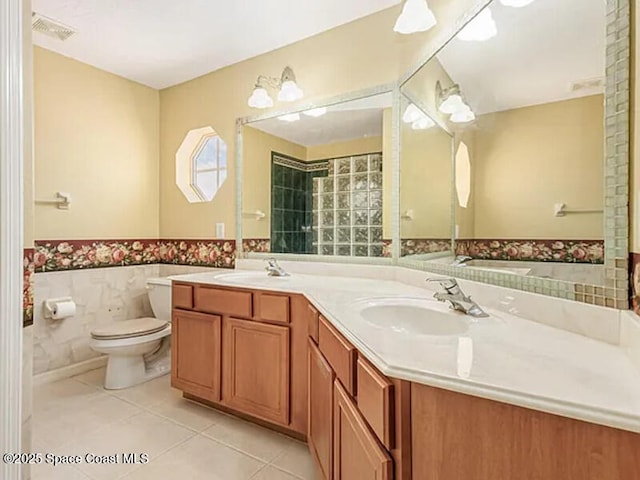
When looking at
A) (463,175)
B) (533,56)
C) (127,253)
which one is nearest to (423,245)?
(463,175)

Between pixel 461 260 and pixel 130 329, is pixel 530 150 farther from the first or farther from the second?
pixel 130 329

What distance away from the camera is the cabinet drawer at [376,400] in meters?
0.76

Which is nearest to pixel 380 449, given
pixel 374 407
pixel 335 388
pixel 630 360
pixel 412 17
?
pixel 374 407

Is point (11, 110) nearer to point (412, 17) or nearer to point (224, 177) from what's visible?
point (412, 17)

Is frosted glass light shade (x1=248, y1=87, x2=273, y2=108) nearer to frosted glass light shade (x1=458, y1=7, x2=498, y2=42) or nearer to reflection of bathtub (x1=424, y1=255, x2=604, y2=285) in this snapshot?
frosted glass light shade (x1=458, y1=7, x2=498, y2=42)

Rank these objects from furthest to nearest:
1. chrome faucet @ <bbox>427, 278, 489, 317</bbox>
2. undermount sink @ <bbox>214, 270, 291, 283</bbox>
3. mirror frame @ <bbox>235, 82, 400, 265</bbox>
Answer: undermount sink @ <bbox>214, 270, 291, 283</bbox>, mirror frame @ <bbox>235, 82, 400, 265</bbox>, chrome faucet @ <bbox>427, 278, 489, 317</bbox>

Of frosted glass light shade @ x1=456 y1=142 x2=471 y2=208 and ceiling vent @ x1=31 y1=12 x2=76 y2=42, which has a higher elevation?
ceiling vent @ x1=31 y1=12 x2=76 y2=42

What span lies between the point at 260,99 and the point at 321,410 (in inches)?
79.8

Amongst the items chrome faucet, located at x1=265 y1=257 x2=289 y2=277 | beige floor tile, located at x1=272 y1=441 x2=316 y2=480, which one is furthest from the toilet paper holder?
beige floor tile, located at x1=272 y1=441 x2=316 y2=480

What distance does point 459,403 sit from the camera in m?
0.67

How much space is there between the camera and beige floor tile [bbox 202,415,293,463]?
171 centimetres

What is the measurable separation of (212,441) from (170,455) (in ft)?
0.67

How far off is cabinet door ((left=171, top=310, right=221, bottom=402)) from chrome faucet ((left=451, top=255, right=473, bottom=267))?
131cm

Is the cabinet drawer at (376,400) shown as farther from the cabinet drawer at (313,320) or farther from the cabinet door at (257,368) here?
the cabinet door at (257,368)
